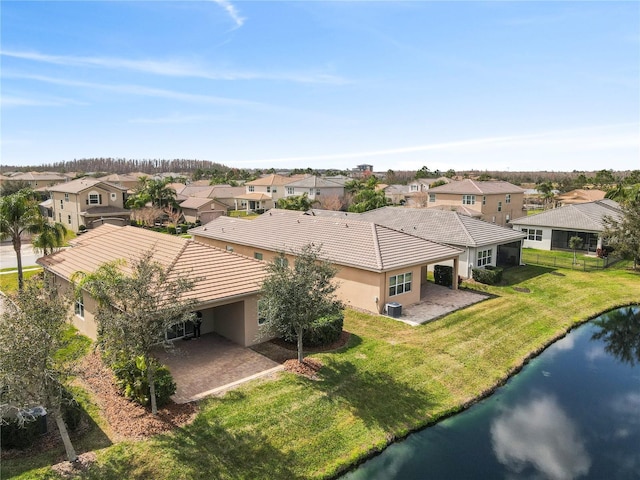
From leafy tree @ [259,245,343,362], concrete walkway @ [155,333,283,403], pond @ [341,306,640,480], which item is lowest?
pond @ [341,306,640,480]

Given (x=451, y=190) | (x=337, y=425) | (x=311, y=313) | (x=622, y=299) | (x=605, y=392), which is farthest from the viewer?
(x=451, y=190)

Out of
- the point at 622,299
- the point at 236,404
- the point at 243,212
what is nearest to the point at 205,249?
the point at 236,404

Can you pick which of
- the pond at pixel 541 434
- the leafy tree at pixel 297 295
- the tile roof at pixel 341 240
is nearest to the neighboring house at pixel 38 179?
the tile roof at pixel 341 240

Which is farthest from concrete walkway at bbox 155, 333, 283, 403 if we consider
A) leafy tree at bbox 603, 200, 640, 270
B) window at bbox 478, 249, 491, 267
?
leafy tree at bbox 603, 200, 640, 270

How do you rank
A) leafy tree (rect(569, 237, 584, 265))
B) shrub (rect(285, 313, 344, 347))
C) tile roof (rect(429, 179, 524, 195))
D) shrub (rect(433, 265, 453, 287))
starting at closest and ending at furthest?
shrub (rect(285, 313, 344, 347)) < shrub (rect(433, 265, 453, 287)) < leafy tree (rect(569, 237, 584, 265)) < tile roof (rect(429, 179, 524, 195))

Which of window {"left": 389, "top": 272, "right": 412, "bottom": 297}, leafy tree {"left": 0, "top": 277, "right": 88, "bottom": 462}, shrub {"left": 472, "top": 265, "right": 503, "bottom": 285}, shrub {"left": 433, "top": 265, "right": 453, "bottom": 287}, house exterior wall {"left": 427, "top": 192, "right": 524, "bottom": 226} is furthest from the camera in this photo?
house exterior wall {"left": 427, "top": 192, "right": 524, "bottom": 226}

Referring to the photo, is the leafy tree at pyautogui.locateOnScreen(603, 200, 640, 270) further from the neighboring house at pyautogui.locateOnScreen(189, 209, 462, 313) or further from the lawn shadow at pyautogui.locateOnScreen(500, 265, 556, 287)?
the neighboring house at pyautogui.locateOnScreen(189, 209, 462, 313)

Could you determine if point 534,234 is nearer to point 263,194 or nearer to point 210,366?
point 210,366

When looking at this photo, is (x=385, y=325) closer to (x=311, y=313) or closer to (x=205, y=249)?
(x=311, y=313)
